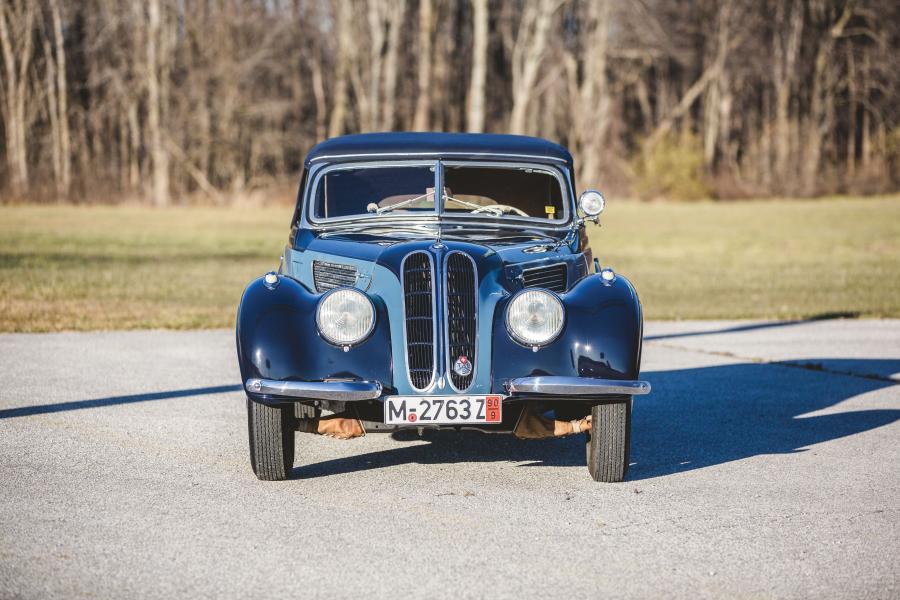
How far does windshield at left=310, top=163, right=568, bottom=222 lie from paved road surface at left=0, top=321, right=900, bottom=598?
147cm

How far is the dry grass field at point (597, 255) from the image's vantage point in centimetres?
1438

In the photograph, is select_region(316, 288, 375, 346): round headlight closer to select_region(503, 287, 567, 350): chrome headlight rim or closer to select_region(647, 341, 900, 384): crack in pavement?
select_region(503, 287, 567, 350): chrome headlight rim

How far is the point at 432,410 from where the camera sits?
523cm

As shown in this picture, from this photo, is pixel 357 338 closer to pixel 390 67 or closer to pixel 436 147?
pixel 436 147

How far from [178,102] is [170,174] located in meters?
3.49

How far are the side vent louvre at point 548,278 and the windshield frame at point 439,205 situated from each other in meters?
0.63

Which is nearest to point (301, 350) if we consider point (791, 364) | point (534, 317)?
point (534, 317)

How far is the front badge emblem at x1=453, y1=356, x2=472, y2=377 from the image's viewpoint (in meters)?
5.37

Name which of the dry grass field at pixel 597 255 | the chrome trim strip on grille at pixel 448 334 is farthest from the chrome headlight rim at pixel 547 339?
the dry grass field at pixel 597 255

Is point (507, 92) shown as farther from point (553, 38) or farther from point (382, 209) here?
point (382, 209)

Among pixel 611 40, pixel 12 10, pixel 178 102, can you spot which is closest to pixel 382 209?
pixel 178 102

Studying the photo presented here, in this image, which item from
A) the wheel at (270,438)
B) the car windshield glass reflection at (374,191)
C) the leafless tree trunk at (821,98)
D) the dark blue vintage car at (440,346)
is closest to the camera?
the dark blue vintage car at (440,346)

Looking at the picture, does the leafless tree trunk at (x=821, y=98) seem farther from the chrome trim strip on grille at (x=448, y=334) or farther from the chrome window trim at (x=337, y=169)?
the chrome trim strip on grille at (x=448, y=334)

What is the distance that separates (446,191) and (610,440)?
78.2 inches
